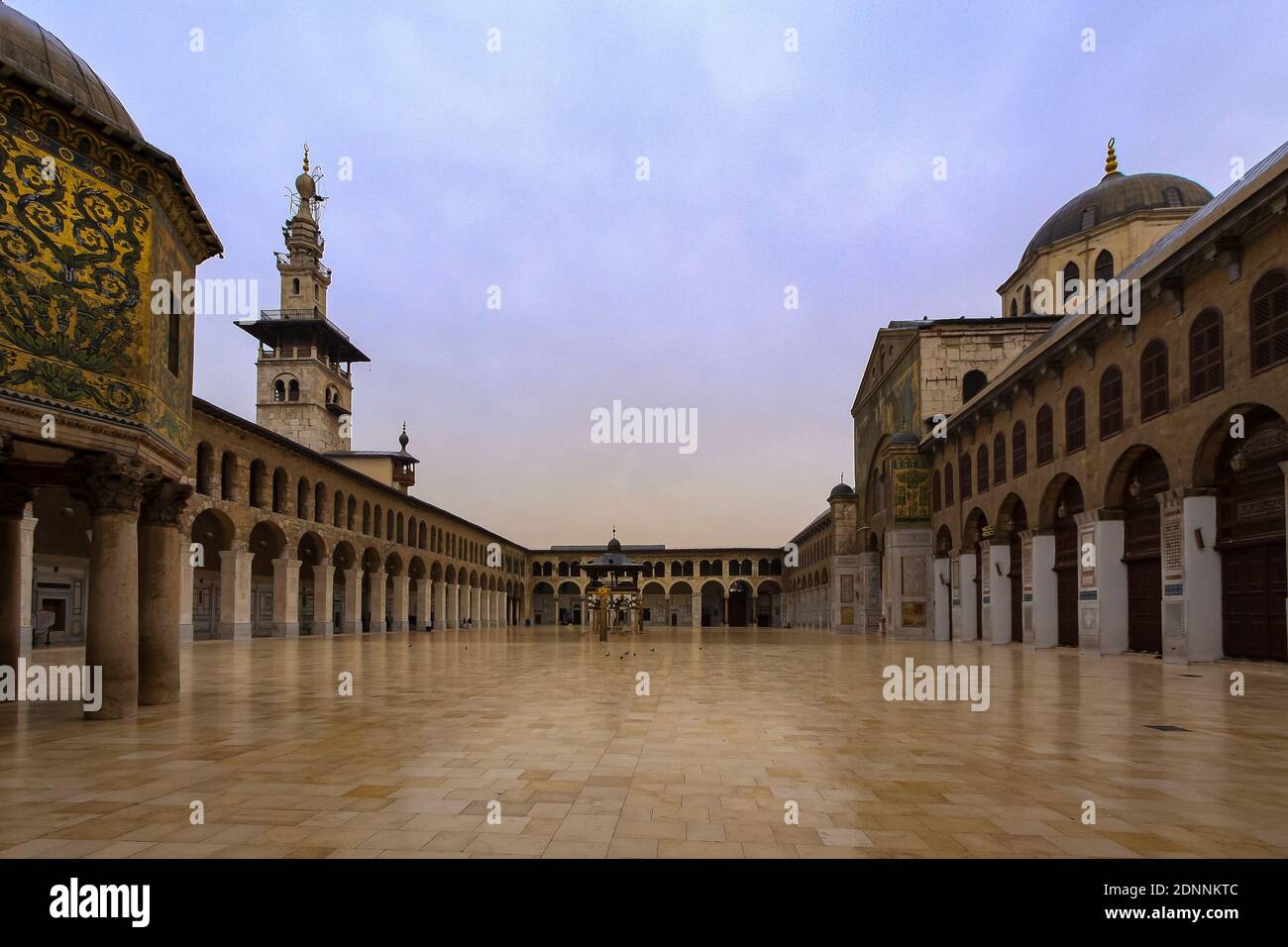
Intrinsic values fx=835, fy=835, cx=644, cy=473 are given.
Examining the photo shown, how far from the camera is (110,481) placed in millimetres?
9875

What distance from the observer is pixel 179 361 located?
11.7m

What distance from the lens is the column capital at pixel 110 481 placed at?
32.2 ft

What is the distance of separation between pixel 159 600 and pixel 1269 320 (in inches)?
750

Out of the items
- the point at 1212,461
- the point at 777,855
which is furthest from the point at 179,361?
the point at 1212,461

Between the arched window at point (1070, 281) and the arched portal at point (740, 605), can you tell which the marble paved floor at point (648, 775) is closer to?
the arched window at point (1070, 281)

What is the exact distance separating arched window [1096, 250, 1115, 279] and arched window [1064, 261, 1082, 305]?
0.90 m

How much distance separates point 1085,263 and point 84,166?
4237 cm

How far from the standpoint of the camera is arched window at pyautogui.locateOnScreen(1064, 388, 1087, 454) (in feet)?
75.6

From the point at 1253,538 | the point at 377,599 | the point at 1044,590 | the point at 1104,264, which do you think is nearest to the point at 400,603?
the point at 377,599

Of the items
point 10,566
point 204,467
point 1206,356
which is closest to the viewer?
point 10,566

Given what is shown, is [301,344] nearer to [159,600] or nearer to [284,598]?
[284,598]

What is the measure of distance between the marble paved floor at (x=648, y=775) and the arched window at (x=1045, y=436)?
1249cm

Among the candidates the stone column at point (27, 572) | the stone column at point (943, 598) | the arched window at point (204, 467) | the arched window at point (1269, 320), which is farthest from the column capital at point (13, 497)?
the stone column at point (943, 598)
